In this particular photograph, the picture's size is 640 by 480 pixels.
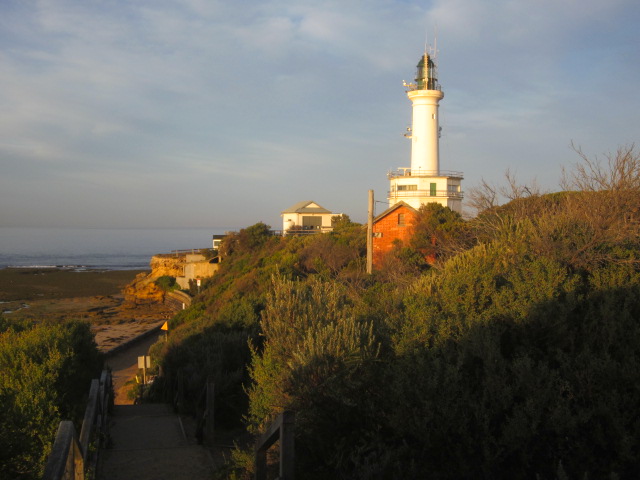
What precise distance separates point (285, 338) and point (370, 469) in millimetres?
2579

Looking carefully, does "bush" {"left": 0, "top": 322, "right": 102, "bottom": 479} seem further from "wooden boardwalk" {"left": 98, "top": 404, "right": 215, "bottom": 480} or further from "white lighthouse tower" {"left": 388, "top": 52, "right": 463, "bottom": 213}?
"white lighthouse tower" {"left": 388, "top": 52, "right": 463, "bottom": 213}

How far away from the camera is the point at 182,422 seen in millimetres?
9406

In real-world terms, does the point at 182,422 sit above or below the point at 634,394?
below

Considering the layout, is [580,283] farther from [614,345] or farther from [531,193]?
[531,193]

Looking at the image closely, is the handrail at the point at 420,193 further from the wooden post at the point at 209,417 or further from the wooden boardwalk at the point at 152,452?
the wooden post at the point at 209,417

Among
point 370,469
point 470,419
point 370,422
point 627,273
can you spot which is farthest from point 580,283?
point 370,469

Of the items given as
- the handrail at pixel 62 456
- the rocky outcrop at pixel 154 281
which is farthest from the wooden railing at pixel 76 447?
the rocky outcrop at pixel 154 281

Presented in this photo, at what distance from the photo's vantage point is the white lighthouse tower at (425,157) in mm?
37562

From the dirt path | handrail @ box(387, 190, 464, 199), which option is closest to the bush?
the dirt path

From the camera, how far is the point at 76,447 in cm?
435

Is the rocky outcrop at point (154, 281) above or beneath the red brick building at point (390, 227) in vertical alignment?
beneath

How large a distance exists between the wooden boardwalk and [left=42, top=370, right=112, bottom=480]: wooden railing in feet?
0.95

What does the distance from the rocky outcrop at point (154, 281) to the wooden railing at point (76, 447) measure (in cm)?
3549

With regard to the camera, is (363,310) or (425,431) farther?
(363,310)
